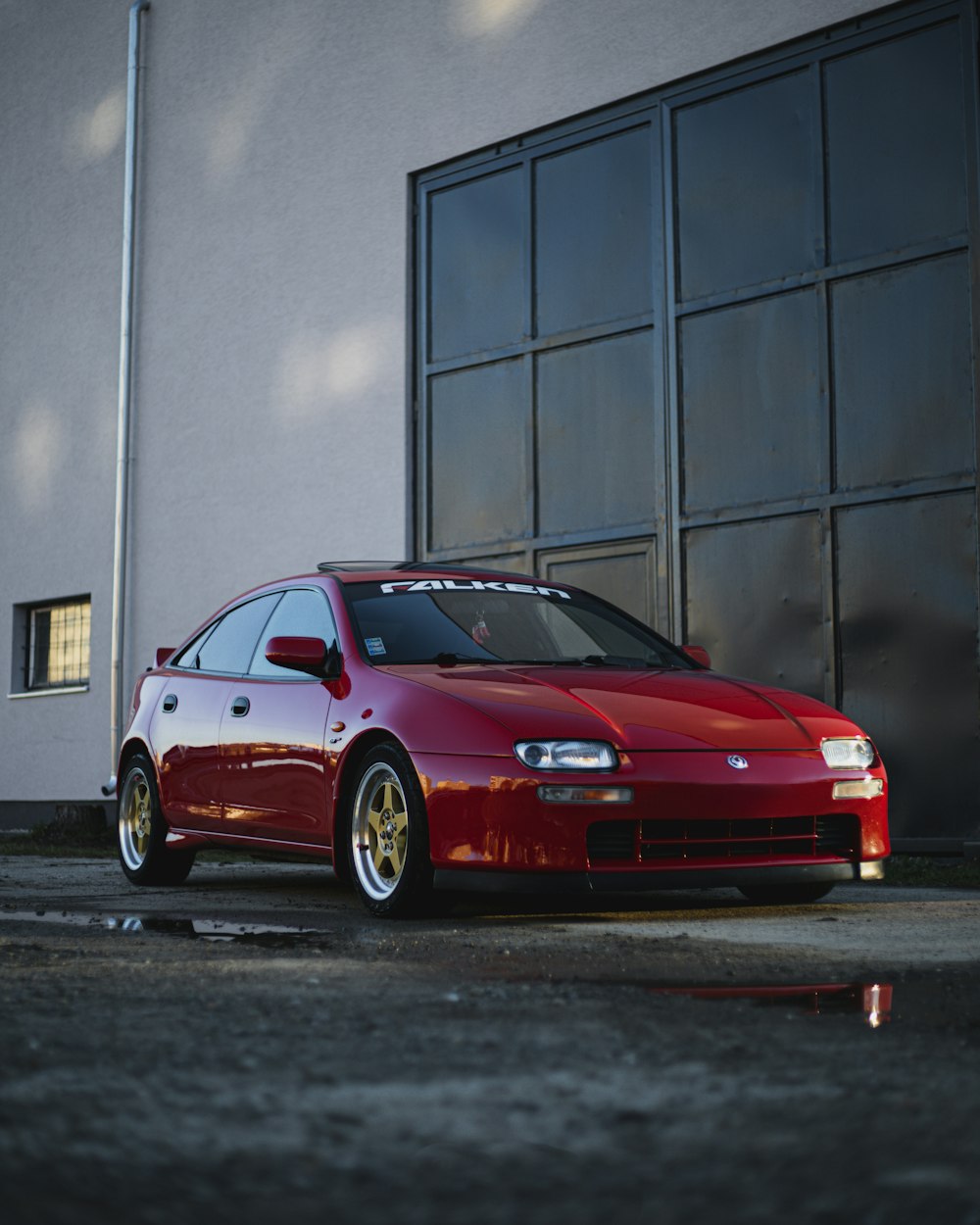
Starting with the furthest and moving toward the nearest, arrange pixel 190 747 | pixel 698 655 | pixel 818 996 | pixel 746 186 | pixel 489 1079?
pixel 746 186, pixel 190 747, pixel 698 655, pixel 818 996, pixel 489 1079

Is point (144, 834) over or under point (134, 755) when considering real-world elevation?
under

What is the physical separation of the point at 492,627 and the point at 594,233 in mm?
7181

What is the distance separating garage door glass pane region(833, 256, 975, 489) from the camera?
1101 cm

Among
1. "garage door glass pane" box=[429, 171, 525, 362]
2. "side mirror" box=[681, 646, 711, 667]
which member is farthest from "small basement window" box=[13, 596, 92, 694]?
"side mirror" box=[681, 646, 711, 667]

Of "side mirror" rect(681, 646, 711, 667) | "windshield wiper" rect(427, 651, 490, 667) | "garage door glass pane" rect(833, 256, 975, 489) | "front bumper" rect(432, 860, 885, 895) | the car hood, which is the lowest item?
"front bumper" rect(432, 860, 885, 895)

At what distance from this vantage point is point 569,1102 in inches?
103

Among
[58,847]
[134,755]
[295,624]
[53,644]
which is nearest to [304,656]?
[295,624]

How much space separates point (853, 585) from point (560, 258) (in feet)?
13.5

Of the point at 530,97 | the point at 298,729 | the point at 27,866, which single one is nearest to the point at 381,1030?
the point at 298,729

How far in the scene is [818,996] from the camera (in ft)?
12.8

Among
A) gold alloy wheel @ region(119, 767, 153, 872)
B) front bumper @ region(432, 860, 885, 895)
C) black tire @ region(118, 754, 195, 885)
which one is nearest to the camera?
front bumper @ region(432, 860, 885, 895)

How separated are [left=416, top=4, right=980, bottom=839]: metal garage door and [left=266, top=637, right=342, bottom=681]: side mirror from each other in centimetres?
535

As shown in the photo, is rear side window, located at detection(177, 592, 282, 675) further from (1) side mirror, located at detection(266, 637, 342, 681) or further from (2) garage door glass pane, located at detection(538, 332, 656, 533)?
(2) garage door glass pane, located at detection(538, 332, 656, 533)

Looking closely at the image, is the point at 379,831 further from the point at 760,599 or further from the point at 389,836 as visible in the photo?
the point at 760,599
